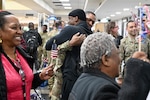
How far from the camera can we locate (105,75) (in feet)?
5.09

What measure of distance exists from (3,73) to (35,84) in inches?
16.8

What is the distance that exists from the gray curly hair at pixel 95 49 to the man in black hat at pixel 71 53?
158cm

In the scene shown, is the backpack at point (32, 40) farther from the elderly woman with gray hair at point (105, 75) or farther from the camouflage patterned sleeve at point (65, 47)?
the elderly woman with gray hair at point (105, 75)

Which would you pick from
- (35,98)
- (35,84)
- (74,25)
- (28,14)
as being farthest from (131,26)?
(28,14)

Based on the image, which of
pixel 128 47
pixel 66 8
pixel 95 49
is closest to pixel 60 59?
pixel 95 49

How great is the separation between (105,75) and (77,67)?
65.4 inches

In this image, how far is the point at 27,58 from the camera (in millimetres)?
2373

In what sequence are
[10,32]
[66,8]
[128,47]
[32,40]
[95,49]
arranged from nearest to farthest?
[95,49], [10,32], [128,47], [32,40], [66,8]

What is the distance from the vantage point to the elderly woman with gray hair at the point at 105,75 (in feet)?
4.32

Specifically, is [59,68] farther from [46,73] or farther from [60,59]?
[46,73]

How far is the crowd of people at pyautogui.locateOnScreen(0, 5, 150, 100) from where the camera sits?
1.35 metres

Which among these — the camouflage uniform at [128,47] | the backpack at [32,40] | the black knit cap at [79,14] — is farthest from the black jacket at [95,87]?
the backpack at [32,40]

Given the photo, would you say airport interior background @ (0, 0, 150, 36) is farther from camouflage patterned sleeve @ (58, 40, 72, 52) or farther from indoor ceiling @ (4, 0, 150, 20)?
camouflage patterned sleeve @ (58, 40, 72, 52)

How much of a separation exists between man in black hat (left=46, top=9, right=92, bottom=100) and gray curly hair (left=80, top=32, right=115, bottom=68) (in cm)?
158
